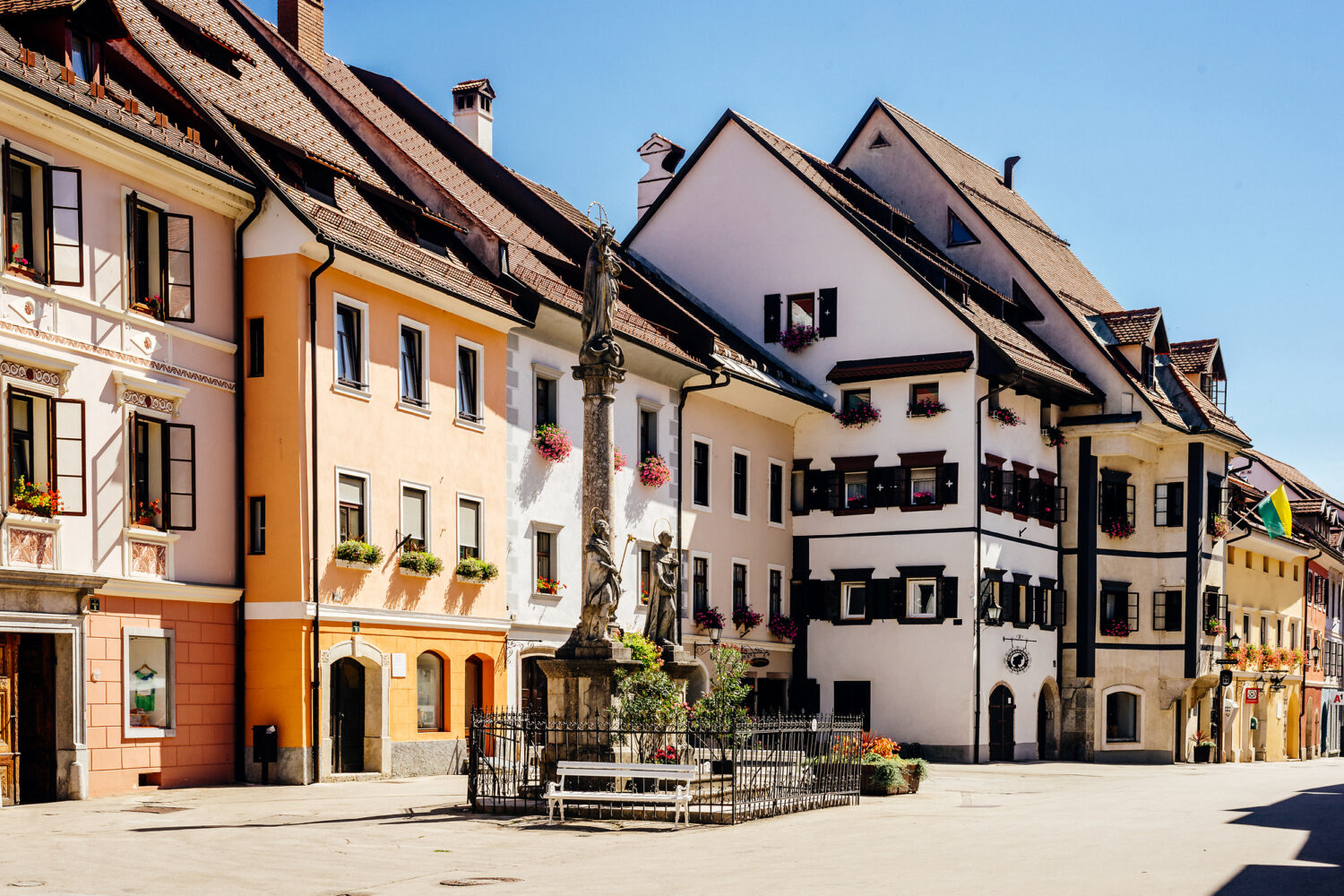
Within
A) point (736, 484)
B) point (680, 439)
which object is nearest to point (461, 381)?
point (680, 439)

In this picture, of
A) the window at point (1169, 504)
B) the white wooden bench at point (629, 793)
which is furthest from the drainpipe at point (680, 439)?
the white wooden bench at point (629, 793)

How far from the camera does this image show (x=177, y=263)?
26.4 metres

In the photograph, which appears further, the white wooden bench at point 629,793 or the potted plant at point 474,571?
the potted plant at point 474,571

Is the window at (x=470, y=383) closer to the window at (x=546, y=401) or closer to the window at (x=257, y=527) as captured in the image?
the window at (x=546, y=401)

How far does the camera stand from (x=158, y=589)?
25656 mm

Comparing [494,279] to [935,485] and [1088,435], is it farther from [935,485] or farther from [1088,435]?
[1088,435]

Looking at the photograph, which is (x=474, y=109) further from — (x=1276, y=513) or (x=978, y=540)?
(x=1276, y=513)

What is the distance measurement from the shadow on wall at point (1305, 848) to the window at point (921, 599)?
14597mm

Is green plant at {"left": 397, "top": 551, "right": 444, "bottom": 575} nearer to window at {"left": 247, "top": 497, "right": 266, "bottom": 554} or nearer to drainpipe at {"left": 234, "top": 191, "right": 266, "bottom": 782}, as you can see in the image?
window at {"left": 247, "top": 497, "right": 266, "bottom": 554}

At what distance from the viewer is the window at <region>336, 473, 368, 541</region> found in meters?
28.6

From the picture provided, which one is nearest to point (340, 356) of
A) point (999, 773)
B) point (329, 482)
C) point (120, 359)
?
point (329, 482)

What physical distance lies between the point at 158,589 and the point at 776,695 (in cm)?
2263

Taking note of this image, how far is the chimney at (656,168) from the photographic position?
5188cm

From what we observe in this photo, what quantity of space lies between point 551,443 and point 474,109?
38.8 ft
